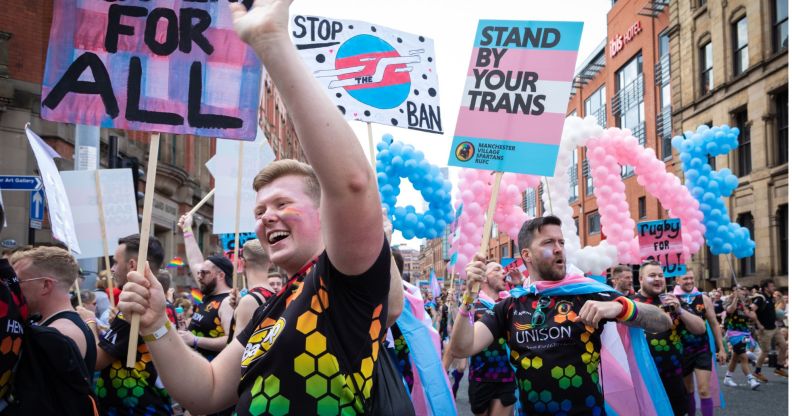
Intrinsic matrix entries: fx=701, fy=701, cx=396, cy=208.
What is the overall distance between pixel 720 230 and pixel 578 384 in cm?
1148

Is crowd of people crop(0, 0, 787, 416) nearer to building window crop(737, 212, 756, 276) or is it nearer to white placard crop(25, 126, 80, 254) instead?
white placard crop(25, 126, 80, 254)

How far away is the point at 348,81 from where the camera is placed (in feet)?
20.9

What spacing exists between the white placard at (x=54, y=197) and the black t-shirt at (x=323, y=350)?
4054mm

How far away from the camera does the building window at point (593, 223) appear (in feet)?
128

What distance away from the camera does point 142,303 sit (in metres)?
2.35

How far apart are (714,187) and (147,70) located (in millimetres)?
13934

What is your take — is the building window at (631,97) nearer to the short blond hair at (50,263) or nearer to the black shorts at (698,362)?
the black shorts at (698,362)

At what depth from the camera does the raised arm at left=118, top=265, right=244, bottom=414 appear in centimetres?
234

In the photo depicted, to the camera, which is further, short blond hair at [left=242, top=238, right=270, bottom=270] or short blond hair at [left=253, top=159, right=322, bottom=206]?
short blond hair at [left=242, top=238, right=270, bottom=270]

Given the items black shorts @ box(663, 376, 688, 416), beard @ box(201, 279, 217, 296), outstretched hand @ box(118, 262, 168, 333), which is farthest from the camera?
black shorts @ box(663, 376, 688, 416)

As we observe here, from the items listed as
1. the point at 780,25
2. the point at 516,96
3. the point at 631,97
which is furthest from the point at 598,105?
the point at 516,96

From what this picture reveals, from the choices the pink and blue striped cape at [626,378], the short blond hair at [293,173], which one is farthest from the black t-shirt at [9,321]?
the pink and blue striped cape at [626,378]

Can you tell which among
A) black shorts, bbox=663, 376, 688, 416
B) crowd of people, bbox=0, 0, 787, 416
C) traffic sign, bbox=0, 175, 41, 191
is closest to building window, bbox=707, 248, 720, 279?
black shorts, bbox=663, 376, 688, 416

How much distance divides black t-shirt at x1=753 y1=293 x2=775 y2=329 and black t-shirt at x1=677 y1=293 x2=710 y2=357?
770 centimetres
